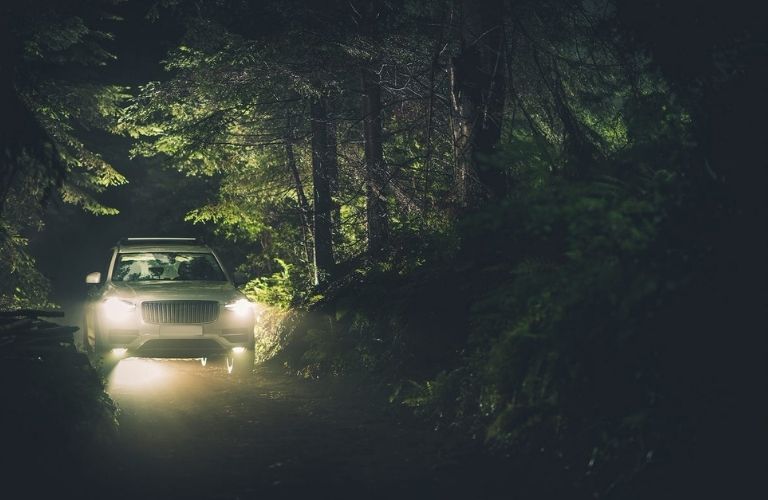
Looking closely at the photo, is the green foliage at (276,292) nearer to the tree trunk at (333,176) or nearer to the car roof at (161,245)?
the tree trunk at (333,176)

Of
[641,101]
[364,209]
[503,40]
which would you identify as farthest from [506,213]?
[364,209]

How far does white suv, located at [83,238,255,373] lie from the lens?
15.0 metres

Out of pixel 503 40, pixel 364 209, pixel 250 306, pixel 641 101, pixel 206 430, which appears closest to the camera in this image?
pixel 641 101

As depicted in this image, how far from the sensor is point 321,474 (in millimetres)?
8648

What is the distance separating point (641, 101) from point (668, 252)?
2.93 meters

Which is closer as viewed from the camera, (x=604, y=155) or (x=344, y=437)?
(x=344, y=437)

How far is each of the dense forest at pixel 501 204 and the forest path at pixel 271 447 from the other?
1.99 ft

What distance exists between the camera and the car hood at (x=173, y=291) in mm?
15252

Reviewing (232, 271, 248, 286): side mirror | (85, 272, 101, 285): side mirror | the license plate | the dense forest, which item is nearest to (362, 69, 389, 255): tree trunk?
the dense forest

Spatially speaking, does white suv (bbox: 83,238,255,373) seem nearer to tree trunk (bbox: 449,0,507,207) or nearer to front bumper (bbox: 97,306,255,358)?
front bumper (bbox: 97,306,255,358)

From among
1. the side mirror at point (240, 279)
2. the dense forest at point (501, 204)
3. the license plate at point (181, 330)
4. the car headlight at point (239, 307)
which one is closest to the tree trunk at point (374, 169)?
the dense forest at point (501, 204)

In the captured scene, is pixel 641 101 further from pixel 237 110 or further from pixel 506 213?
pixel 237 110

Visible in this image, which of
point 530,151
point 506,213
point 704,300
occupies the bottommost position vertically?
point 704,300

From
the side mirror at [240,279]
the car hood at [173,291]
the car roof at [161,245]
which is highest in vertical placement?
the car roof at [161,245]
